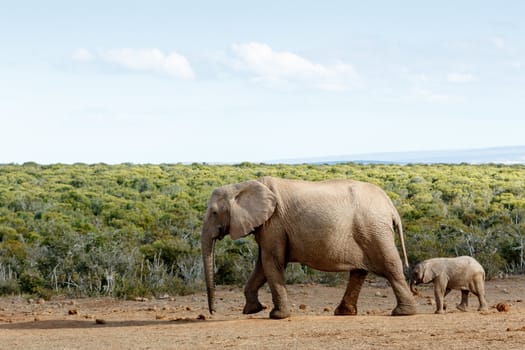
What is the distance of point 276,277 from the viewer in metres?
11.0

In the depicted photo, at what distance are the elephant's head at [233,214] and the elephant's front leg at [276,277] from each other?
41 centimetres

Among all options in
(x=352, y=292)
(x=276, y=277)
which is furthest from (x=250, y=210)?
(x=352, y=292)

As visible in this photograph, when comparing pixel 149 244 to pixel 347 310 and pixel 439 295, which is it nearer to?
pixel 347 310

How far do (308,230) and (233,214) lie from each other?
94cm

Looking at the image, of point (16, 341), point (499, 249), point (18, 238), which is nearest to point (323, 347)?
point (16, 341)

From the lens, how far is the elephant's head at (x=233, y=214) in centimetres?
1088

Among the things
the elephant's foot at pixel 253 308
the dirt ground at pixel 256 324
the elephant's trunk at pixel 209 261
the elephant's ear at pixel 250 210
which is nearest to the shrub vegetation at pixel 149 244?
the dirt ground at pixel 256 324

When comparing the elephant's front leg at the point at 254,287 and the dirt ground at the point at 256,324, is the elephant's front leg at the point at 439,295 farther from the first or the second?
the elephant's front leg at the point at 254,287

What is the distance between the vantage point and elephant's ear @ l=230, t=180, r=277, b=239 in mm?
10852

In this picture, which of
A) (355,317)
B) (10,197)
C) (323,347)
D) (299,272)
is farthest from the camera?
(10,197)

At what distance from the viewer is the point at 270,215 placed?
1092cm

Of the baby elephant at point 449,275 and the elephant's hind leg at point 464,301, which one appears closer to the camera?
the baby elephant at point 449,275

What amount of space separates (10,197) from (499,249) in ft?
63.6

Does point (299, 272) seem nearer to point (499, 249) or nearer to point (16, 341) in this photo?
point (499, 249)
